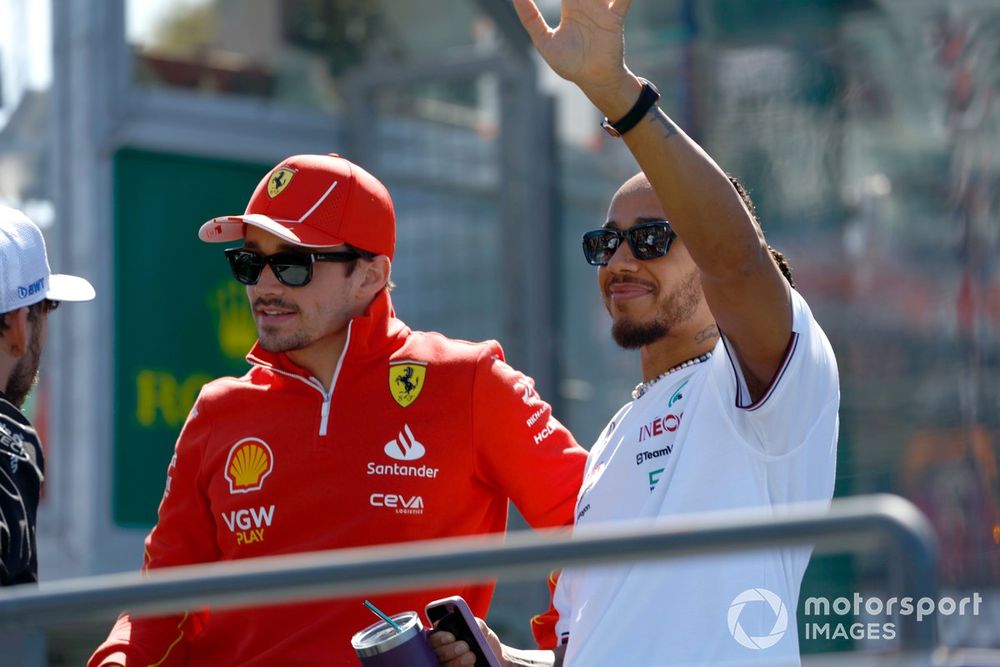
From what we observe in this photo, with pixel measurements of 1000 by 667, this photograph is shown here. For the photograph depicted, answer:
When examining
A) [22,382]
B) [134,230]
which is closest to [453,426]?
[22,382]

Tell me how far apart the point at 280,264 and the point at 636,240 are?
0.97 m

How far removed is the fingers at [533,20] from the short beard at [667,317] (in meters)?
0.62

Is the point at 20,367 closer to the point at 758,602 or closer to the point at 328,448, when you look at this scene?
the point at 328,448

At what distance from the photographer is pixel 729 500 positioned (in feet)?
9.24

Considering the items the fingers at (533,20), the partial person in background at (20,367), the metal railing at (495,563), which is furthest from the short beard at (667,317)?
the partial person in background at (20,367)

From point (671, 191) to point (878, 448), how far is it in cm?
363

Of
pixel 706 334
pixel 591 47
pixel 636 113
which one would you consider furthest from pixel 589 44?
pixel 706 334

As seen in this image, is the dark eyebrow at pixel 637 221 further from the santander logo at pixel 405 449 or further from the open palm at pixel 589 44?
the santander logo at pixel 405 449

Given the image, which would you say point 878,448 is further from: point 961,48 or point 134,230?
point 134,230

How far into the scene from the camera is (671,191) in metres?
2.73

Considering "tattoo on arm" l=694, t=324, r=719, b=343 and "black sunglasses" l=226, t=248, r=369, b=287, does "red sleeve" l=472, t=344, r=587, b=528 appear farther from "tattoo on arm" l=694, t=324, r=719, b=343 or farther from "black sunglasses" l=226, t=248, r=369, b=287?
"tattoo on arm" l=694, t=324, r=719, b=343

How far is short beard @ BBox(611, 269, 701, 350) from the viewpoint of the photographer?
3.21 metres

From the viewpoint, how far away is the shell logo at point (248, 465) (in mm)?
3674

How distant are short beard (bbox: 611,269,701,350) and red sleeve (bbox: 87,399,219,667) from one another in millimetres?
1133
